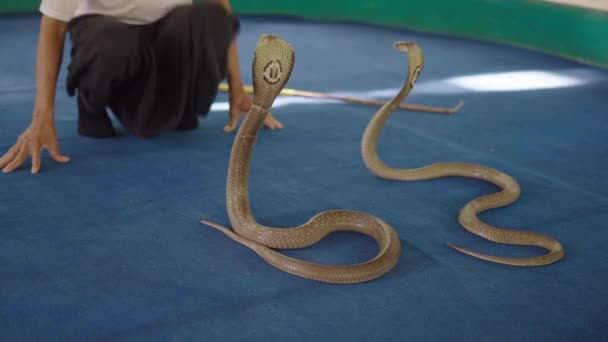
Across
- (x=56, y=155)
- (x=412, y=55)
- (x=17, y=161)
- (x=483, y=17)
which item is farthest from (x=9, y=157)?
(x=483, y=17)

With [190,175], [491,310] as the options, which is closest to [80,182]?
[190,175]

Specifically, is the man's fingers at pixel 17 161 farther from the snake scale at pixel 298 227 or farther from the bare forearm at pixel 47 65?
the snake scale at pixel 298 227

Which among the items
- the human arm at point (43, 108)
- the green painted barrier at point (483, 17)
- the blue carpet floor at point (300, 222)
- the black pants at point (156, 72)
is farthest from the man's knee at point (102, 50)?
the green painted barrier at point (483, 17)

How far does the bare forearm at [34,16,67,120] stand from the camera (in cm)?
244

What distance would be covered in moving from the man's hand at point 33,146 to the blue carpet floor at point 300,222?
0.06 m

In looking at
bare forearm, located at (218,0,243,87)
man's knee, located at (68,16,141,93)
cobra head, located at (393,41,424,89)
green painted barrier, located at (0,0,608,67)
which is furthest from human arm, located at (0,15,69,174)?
green painted barrier, located at (0,0,608,67)

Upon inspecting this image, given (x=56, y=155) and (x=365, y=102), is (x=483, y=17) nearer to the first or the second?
(x=365, y=102)

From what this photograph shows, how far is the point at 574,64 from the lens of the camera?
4.82 m

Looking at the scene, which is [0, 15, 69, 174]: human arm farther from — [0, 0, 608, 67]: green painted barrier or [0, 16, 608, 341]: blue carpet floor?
[0, 0, 608, 67]: green painted barrier

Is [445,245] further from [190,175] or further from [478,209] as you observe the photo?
[190,175]


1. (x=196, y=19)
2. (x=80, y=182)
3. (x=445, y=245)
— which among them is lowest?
(x=80, y=182)

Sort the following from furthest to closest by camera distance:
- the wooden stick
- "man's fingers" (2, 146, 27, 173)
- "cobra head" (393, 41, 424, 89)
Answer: the wooden stick
"man's fingers" (2, 146, 27, 173)
"cobra head" (393, 41, 424, 89)

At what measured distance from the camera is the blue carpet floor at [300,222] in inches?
64.4

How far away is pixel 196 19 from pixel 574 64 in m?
3.02
